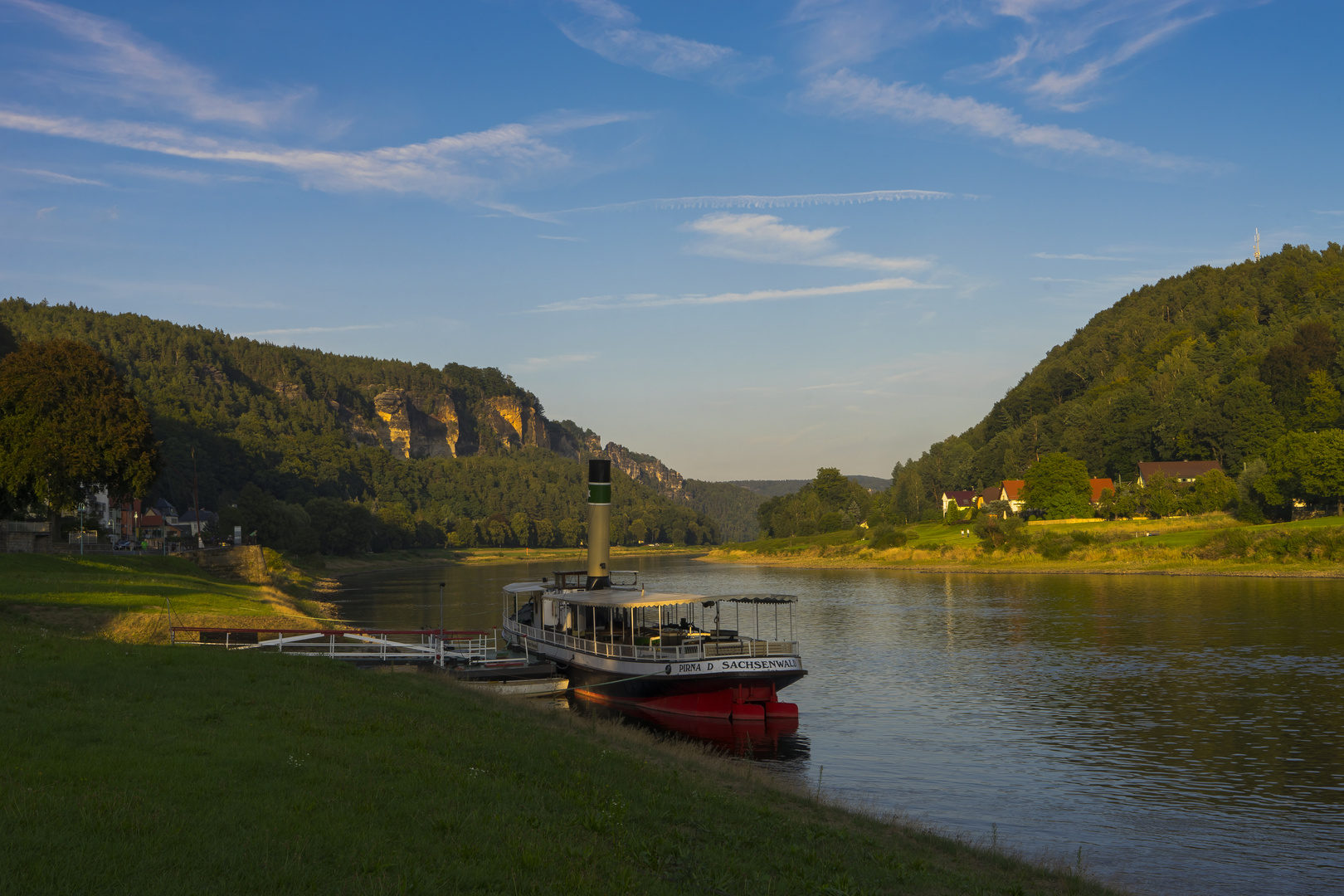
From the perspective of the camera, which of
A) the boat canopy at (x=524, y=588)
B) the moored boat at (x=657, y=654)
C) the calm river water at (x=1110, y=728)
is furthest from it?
the boat canopy at (x=524, y=588)

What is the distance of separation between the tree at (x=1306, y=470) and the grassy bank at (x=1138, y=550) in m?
5.78

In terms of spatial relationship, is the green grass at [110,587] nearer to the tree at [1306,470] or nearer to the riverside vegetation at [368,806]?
the riverside vegetation at [368,806]

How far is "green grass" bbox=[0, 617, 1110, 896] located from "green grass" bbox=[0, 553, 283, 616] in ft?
71.5

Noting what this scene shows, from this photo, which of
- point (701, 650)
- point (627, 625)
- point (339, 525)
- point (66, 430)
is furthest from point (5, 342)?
point (701, 650)

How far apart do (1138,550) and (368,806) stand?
109m

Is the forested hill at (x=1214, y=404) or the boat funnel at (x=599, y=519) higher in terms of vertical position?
the forested hill at (x=1214, y=404)

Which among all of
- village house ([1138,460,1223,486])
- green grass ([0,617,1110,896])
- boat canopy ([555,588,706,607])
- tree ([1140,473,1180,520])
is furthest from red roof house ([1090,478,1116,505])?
green grass ([0,617,1110,896])

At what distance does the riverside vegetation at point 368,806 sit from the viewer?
9352 mm

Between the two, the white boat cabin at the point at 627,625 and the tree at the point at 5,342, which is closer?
the white boat cabin at the point at 627,625

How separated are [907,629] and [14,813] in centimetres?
5755

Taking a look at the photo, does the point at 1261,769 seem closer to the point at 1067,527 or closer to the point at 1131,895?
the point at 1131,895

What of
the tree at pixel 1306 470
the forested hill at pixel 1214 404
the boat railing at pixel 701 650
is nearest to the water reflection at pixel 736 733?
the boat railing at pixel 701 650

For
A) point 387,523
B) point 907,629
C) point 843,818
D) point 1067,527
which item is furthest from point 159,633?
point 387,523

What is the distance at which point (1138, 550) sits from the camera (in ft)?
344
